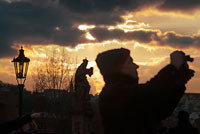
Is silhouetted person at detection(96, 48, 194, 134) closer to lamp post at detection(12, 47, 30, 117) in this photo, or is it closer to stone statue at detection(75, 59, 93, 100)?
lamp post at detection(12, 47, 30, 117)

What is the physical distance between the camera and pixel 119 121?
3.26 m

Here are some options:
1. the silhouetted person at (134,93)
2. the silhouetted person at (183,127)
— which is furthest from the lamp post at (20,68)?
the silhouetted person at (134,93)

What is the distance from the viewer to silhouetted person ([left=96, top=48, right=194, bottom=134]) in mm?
2955

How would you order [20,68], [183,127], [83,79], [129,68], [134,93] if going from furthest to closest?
[83,79] < [20,68] < [183,127] < [129,68] < [134,93]

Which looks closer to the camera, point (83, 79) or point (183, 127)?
point (183, 127)

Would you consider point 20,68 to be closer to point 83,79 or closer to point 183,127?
point 83,79

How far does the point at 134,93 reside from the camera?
3.12 metres

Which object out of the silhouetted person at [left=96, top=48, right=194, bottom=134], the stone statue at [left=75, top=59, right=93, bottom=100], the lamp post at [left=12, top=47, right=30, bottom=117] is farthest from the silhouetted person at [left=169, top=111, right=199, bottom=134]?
the stone statue at [left=75, top=59, right=93, bottom=100]

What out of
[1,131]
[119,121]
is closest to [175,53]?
[119,121]

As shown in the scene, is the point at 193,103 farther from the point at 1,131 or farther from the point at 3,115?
the point at 1,131

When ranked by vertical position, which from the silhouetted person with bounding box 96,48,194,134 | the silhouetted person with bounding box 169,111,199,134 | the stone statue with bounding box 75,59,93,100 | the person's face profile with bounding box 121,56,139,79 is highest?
the stone statue with bounding box 75,59,93,100

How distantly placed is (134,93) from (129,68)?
11.1 inches

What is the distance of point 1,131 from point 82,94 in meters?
12.1

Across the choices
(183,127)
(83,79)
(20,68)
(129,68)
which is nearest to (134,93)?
(129,68)
